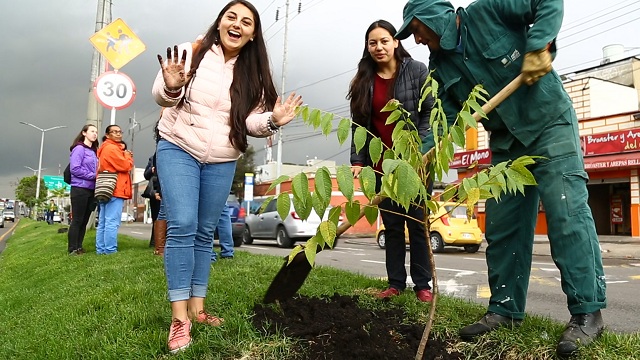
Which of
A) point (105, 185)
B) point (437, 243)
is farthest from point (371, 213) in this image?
point (437, 243)

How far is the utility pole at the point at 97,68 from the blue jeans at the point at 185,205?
9.79 meters

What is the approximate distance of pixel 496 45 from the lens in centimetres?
261

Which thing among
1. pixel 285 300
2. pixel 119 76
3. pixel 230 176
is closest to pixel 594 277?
pixel 285 300

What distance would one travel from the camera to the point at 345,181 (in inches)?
62.9

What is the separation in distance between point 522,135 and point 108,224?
6479mm

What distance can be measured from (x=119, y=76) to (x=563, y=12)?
7.78m

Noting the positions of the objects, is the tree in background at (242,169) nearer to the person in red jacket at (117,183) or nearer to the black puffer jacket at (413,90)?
the person in red jacket at (117,183)

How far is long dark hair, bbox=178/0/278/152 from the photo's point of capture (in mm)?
2873

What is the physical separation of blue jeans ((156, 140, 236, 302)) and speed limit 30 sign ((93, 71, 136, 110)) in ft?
21.3

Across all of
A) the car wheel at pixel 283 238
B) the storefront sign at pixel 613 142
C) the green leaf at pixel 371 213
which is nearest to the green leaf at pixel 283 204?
the green leaf at pixel 371 213

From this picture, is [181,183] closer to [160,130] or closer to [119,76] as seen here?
[160,130]

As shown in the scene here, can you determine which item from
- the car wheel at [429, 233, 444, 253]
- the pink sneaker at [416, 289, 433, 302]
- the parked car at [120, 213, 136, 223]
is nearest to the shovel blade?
the pink sneaker at [416, 289, 433, 302]

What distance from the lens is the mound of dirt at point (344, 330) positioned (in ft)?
A: 7.54

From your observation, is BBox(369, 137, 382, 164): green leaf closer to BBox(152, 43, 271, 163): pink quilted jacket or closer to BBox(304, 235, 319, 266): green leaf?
BBox(304, 235, 319, 266): green leaf
